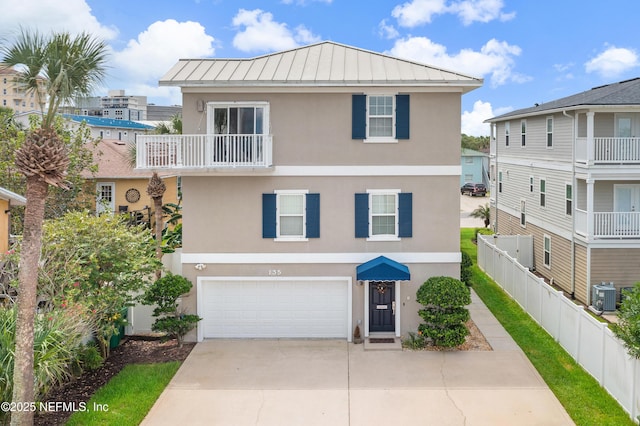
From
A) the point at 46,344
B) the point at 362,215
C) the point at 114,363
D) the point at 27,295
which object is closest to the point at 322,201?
the point at 362,215

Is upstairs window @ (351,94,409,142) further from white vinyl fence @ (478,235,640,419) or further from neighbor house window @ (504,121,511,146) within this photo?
neighbor house window @ (504,121,511,146)

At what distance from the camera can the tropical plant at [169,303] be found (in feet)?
49.4

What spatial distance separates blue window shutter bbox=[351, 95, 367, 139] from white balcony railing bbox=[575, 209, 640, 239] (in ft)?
30.4

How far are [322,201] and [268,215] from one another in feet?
5.40

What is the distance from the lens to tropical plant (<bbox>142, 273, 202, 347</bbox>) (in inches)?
593

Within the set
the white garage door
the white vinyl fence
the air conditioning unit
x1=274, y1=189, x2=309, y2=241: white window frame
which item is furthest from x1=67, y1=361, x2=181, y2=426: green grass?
the air conditioning unit

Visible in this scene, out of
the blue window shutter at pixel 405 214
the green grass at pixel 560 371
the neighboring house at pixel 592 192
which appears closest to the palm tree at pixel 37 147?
the blue window shutter at pixel 405 214

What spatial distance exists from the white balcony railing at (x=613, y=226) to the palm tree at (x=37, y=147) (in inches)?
664

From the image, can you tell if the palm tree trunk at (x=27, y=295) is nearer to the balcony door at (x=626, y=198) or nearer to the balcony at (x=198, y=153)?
the balcony at (x=198, y=153)

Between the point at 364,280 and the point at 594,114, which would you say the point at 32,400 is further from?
the point at 594,114

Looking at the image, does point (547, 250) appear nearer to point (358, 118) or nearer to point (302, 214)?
point (358, 118)

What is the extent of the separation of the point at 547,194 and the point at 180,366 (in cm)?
1697

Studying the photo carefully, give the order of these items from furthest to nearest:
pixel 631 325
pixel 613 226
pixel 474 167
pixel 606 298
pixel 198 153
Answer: pixel 474 167, pixel 613 226, pixel 606 298, pixel 198 153, pixel 631 325

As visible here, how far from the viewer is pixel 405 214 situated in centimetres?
1585
